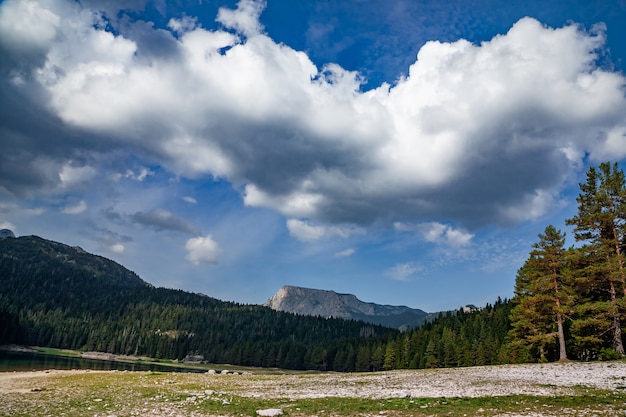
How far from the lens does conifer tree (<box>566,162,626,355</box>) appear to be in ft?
148

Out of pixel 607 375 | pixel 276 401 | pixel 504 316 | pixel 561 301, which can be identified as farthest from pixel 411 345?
pixel 276 401

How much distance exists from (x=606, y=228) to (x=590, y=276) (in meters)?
7.07

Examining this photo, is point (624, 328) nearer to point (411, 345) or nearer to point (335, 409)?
point (335, 409)

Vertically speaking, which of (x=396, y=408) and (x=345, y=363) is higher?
(x=396, y=408)

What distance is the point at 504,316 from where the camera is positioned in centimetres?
13212

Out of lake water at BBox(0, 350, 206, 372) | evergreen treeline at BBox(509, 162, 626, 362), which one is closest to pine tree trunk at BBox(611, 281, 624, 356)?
evergreen treeline at BBox(509, 162, 626, 362)

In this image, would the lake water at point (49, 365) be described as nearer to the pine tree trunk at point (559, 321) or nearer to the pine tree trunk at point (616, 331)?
the pine tree trunk at point (559, 321)

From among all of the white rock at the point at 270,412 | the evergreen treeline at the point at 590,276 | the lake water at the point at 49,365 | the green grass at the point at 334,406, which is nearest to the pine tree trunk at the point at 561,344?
the evergreen treeline at the point at 590,276

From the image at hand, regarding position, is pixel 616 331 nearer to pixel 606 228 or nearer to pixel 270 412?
pixel 606 228

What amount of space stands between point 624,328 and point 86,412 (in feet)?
176

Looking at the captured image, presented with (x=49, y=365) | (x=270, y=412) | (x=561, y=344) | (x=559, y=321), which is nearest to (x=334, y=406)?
(x=270, y=412)

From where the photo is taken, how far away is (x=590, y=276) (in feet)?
155

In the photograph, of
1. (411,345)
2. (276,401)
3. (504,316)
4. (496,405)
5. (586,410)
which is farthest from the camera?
(411,345)

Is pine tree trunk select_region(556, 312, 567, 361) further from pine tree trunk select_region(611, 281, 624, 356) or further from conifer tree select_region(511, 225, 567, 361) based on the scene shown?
pine tree trunk select_region(611, 281, 624, 356)
